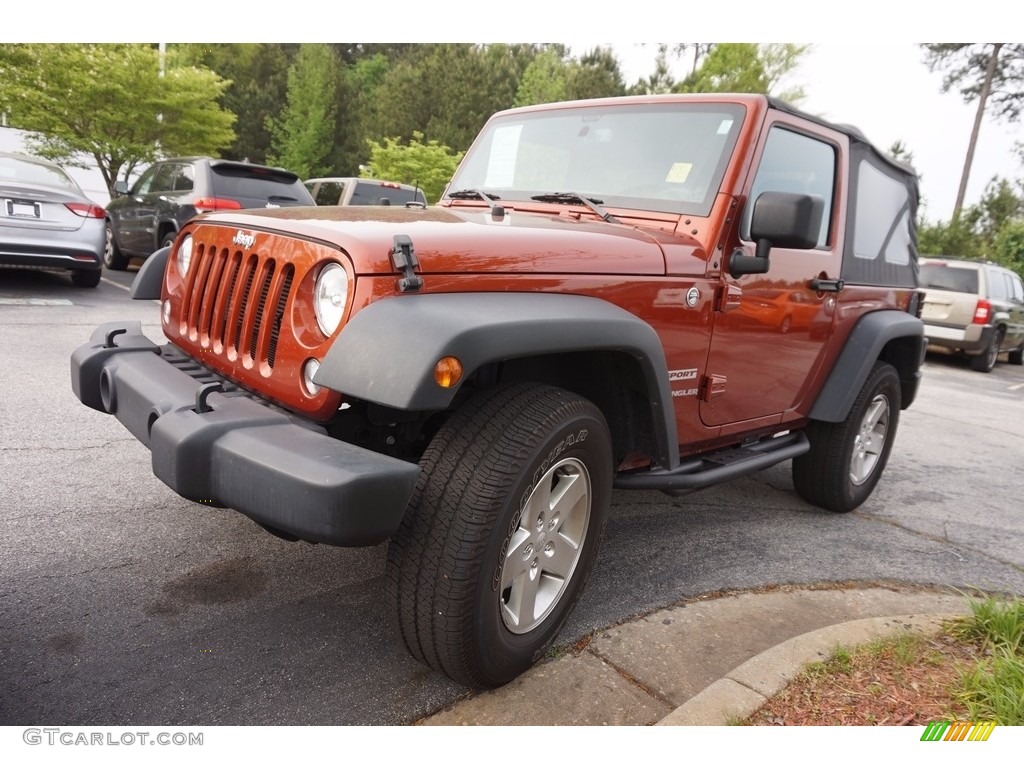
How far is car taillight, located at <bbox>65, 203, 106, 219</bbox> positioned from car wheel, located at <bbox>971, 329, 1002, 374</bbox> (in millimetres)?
13148

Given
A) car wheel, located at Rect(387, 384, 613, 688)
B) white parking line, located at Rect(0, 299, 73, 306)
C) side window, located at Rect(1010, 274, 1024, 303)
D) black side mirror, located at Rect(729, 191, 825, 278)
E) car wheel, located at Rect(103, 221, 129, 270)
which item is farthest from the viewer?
side window, located at Rect(1010, 274, 1024, 303)

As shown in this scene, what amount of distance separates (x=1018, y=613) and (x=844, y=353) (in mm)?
1599

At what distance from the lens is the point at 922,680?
2398 mm

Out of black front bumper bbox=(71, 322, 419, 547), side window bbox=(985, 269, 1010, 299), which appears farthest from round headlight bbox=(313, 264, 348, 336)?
side window bbox=(985, 269, 1010, 299)

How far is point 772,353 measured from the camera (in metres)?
3.32

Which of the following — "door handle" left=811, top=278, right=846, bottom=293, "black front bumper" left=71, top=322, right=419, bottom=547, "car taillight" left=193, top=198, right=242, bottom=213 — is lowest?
"black front bumper" left=71, top=322, right=419, bottom=547

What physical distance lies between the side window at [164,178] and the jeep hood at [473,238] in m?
8.03

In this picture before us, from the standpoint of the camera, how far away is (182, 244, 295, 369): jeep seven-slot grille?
2.23m

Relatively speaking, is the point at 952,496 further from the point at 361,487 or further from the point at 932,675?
the point at 361,487

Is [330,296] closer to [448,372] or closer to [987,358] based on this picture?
[448,372]

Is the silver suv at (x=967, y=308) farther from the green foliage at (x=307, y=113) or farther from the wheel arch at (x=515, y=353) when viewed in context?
the green foliage at (x=307, y=113)

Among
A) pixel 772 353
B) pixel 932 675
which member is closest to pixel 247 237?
pixel 772 353

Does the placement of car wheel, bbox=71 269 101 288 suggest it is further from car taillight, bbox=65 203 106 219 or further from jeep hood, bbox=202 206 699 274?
jeep hood, bbox=202 206 699 274

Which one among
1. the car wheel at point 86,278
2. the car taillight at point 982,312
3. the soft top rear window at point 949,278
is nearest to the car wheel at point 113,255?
the car wheel at point 86,278
